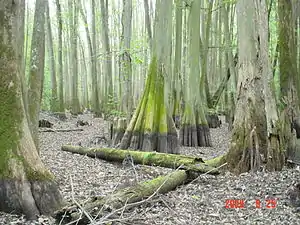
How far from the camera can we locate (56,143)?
1051cm

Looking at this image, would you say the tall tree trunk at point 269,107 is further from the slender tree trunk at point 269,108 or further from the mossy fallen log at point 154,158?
the mossy fallen log at point 154,158

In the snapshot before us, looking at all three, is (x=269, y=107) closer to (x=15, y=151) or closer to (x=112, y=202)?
(x=112, y=202)

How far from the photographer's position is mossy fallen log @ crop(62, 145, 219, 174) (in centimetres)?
625

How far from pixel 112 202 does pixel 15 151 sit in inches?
43.8

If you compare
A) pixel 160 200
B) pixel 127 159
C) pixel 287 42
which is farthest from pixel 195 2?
pixel 160 200

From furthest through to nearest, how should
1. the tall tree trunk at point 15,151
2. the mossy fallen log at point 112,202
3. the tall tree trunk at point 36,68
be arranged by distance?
the tall tree trunk at point 36,68
the tall tree trunk at point 15,151
the mossy fallen log at point 112,202

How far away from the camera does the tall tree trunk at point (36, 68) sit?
248 inches

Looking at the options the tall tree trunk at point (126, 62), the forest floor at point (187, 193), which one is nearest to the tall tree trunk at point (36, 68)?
the forest floor at point (187, 193)

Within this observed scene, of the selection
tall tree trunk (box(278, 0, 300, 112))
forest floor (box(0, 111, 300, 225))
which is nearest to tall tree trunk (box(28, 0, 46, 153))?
forest floor (box(0, 111, 300, 225))
